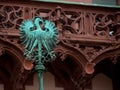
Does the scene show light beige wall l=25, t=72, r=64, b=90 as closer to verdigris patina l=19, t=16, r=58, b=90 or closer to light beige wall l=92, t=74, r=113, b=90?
light beige wall l=92, t=74, r=113, b=90

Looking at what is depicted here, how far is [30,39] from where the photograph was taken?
Result: 11.7m

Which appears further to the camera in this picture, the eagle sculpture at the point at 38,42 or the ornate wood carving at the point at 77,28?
the ornate wood carving at the point at 77,28

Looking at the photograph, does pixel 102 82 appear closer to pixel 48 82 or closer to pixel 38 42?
pixel 48 82

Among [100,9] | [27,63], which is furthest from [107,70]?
[27,63]

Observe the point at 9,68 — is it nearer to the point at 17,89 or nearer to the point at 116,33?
the point at 17,89

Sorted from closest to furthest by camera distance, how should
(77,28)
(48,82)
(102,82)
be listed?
1. (77,28)
2. (48,82)
3. (102,82)

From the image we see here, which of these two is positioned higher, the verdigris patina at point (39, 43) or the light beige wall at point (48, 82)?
the light beige wall at point (48, 82)

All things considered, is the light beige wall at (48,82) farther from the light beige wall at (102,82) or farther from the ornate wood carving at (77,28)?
the light beige wall at (102,82)

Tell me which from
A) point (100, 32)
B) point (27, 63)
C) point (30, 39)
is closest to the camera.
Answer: point (30, 39)

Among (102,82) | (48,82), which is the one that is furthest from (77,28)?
(102,82)

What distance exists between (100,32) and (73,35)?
74 cm

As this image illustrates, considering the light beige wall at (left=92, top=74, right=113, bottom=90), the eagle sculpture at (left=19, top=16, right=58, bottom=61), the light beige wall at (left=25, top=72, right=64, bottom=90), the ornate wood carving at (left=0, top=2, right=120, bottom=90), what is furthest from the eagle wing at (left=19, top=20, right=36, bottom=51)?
the light beige wall at (left=92, top=74, right=113, bottom=90)

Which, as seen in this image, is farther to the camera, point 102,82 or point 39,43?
point 102,82

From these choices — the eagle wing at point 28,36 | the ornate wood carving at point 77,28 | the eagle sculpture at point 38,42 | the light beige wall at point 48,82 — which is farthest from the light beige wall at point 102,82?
the eagle wing at point 28,36
